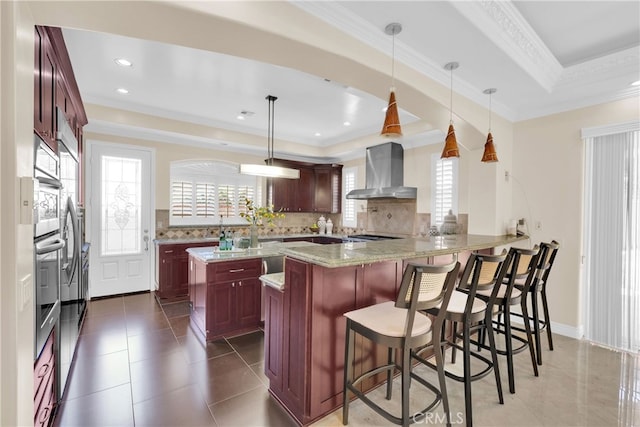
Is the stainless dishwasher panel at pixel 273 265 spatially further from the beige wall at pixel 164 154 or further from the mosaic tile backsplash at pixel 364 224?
the beige wall at pixel 164 154

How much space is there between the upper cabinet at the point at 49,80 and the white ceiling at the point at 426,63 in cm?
37

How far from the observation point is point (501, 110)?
355 cm

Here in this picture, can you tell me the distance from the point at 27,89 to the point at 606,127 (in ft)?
15.5

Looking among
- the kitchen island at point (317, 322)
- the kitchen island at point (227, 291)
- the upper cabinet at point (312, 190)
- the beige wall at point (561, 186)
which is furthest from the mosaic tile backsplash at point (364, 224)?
the kitchen island at point (317, 322)

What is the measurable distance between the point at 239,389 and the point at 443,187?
4056 mm

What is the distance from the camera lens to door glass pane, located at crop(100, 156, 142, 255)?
4.40m

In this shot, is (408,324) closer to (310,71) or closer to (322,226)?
(310,71)

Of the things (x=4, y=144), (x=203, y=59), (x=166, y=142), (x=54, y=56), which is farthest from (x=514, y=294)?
(x=166, y=142)

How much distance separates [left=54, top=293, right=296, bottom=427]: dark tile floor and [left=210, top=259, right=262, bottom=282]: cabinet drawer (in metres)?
0.67

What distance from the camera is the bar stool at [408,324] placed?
58.8 inches

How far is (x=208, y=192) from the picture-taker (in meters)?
5.44

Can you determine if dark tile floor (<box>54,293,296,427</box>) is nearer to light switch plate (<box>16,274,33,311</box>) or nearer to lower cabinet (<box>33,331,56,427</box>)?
lower cabinet (<box>33,331,56,427</box>)

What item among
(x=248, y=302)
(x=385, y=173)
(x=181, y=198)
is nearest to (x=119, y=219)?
(x=181, y=198)

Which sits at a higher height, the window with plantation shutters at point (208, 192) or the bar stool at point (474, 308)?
the window with plantation shutters at point (208, 192)
